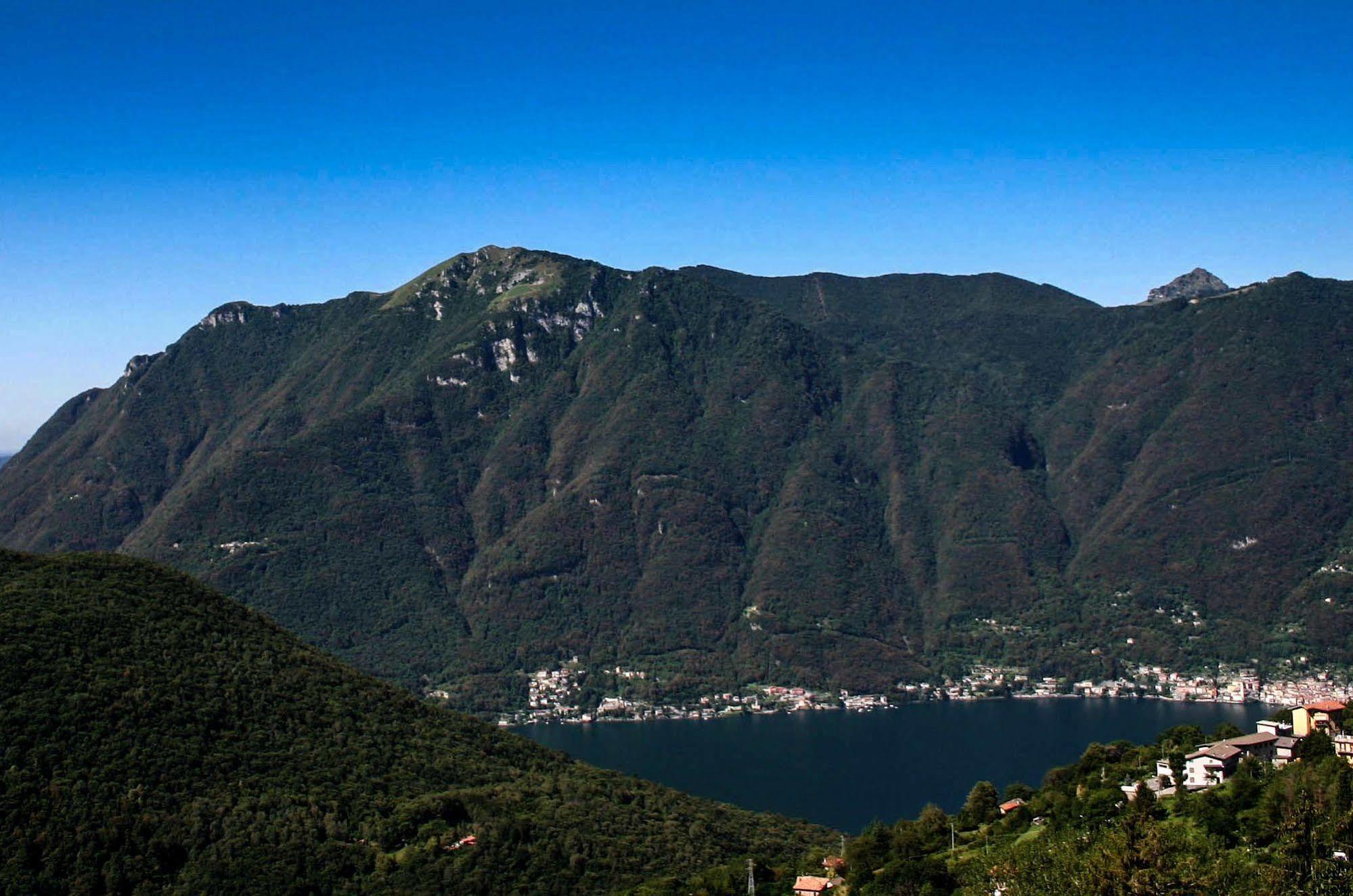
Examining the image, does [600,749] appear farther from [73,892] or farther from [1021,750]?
[73,892]

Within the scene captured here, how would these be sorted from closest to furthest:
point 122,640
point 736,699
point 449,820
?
point 449,820 → point 122,640 → point 736,699

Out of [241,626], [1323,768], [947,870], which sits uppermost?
[241,626]

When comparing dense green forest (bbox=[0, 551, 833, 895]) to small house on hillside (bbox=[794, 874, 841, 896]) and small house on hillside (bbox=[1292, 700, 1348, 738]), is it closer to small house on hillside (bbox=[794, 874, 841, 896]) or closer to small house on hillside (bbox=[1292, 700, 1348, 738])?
small house on hillside (bbox=[794, 874, 841, 896])

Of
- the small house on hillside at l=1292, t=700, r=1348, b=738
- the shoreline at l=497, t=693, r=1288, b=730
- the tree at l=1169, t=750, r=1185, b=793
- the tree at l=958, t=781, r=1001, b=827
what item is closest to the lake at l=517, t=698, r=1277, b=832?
the shoreline at l=497, t=693, r=1288, b=730

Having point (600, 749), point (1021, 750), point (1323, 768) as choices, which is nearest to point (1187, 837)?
point (1323, 768)

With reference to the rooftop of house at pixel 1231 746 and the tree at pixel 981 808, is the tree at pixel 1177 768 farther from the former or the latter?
the tree at pixel 981 808
